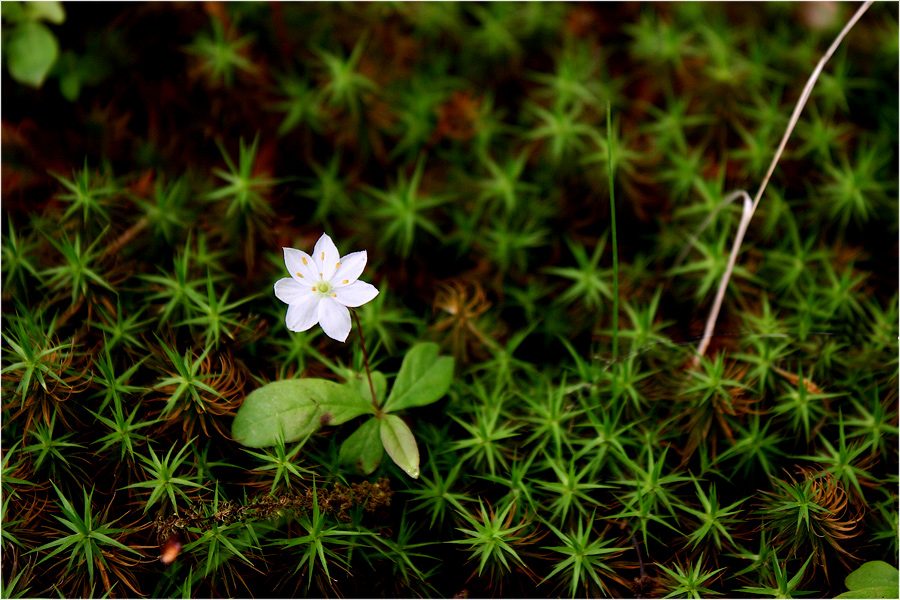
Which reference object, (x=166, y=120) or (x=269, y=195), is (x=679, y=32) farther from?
(x=166, y=120)

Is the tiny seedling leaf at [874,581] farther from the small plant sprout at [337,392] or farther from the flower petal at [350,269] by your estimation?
the flower petal at [350,269]

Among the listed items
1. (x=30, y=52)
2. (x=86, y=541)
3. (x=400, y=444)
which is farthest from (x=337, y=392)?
(x=30, y=52)

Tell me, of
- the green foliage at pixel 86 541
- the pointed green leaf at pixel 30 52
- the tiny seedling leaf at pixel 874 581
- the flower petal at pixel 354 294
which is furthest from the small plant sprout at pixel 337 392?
the pointed green leaf at pixel 30 52

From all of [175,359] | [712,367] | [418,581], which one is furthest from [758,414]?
[175,359]

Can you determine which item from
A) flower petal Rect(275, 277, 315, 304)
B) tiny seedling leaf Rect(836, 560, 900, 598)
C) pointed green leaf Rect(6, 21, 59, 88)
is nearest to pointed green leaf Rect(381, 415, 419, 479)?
flower petal Rect(275, 277, 315, 304)

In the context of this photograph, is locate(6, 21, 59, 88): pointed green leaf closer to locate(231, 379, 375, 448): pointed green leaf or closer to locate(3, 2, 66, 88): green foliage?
locate(3, 2, 66, 88): green foliage

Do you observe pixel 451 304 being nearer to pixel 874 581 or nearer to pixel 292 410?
pixel 292 410
